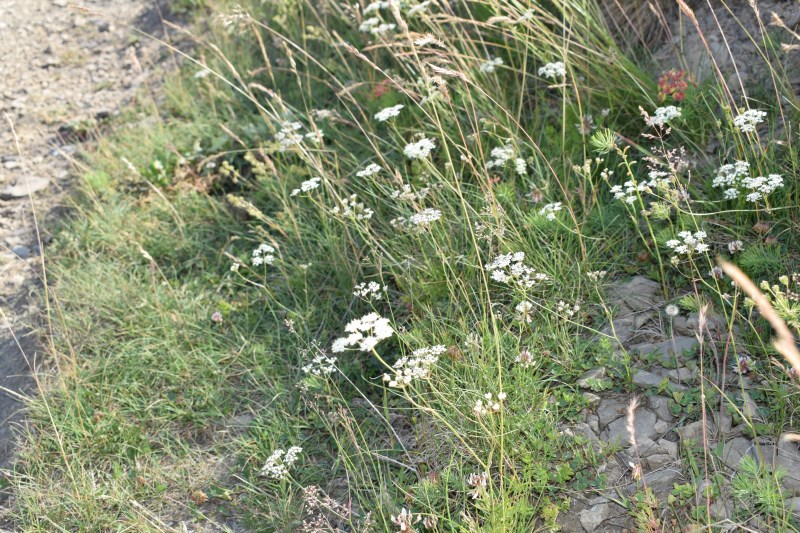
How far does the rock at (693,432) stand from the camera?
2.46 m

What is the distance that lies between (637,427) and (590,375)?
271 millimetres

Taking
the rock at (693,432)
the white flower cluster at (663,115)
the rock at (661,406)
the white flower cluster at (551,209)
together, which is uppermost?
the white flower cluster at (663,115)

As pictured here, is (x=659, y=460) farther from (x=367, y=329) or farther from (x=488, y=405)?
(x=367, y=329)

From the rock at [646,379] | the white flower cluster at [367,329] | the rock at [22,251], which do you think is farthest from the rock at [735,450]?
the rock at [22,251]

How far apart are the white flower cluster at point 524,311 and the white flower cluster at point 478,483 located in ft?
2.09

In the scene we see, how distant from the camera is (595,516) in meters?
2.37

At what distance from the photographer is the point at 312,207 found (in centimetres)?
408

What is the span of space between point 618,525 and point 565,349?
2.33 feet

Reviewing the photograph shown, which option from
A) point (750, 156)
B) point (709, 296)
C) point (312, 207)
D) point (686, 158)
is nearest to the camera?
point (709, 296)

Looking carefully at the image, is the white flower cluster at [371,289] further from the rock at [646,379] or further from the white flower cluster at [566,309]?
the rock at [646,379]

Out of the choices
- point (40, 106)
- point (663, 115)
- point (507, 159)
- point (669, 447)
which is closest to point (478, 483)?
point (669, 447)

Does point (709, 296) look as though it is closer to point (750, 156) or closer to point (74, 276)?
point (750, 156)

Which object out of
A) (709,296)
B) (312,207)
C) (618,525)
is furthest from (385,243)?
(618,525)

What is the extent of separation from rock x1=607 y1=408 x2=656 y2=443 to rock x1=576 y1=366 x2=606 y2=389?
7.0 inches
